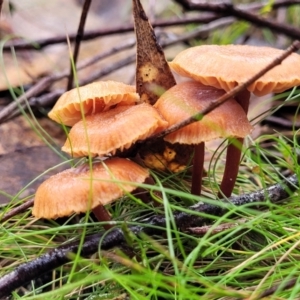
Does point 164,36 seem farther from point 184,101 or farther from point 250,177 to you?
point 184,101

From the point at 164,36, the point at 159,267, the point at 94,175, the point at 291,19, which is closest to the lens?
the point at 94,175

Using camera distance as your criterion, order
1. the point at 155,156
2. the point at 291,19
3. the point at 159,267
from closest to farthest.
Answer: the point at 159,267, the point at 155,156, the point at 291,19

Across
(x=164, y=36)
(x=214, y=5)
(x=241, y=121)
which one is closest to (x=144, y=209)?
(x=241, y=121)

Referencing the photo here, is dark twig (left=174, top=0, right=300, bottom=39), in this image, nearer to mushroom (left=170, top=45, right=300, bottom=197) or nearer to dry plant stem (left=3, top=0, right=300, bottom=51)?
dry plant stem (left=3, top=0, right=300, bottom=51)

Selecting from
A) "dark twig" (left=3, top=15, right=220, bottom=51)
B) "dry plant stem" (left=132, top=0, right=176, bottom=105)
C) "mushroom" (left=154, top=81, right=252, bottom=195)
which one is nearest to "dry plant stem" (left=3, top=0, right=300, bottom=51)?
"dark twig" (left=3, top=15, right=220, bottom=51)

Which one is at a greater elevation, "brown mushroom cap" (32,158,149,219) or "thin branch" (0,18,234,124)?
"thin branch" (0,18,234,124)

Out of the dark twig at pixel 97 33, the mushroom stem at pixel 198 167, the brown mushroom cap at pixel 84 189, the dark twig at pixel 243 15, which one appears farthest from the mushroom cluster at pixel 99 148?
the dark twig at pixel 97 33

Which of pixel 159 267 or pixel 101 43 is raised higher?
pixel 101 43
